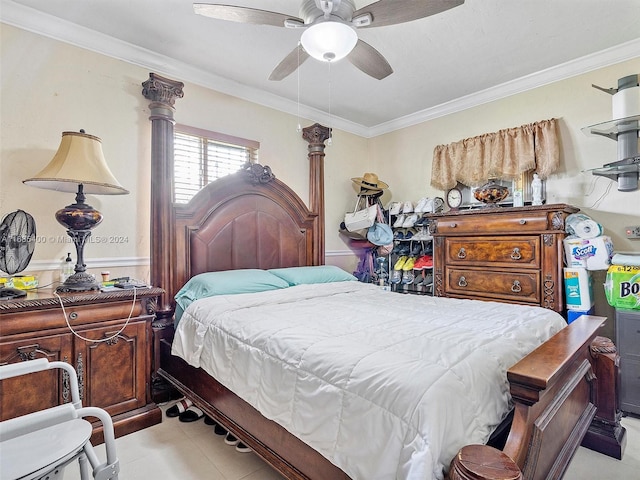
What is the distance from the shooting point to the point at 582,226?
2.58 m

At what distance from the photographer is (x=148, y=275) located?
8.93 feet

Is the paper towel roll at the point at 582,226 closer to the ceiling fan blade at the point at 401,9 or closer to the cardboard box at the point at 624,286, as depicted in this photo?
the cardboard box at the point at 624,286

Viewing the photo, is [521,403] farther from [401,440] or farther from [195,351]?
[195,351]

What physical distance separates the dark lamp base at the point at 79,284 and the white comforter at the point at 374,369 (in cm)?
63

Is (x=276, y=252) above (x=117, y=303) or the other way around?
above

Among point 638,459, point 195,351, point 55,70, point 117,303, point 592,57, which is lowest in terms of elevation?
point 638,459

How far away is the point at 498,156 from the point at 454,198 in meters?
0.60

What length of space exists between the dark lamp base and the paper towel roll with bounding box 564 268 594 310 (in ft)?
10.9

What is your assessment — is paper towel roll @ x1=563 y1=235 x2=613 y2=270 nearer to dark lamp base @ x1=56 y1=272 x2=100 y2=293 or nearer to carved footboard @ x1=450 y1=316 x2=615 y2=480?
carved footboard @ x1=450 y1=316 x2=615 y2=480

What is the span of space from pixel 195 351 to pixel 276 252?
4.85 ft

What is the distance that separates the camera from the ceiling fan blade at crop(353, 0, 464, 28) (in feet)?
5.40

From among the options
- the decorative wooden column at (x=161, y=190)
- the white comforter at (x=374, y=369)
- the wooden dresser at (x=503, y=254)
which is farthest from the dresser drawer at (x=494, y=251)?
the decorative wooden column at (x=161, y=190)

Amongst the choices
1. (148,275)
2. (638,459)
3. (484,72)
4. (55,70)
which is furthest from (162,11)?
(638,459)

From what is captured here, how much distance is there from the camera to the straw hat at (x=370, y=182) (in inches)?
164
